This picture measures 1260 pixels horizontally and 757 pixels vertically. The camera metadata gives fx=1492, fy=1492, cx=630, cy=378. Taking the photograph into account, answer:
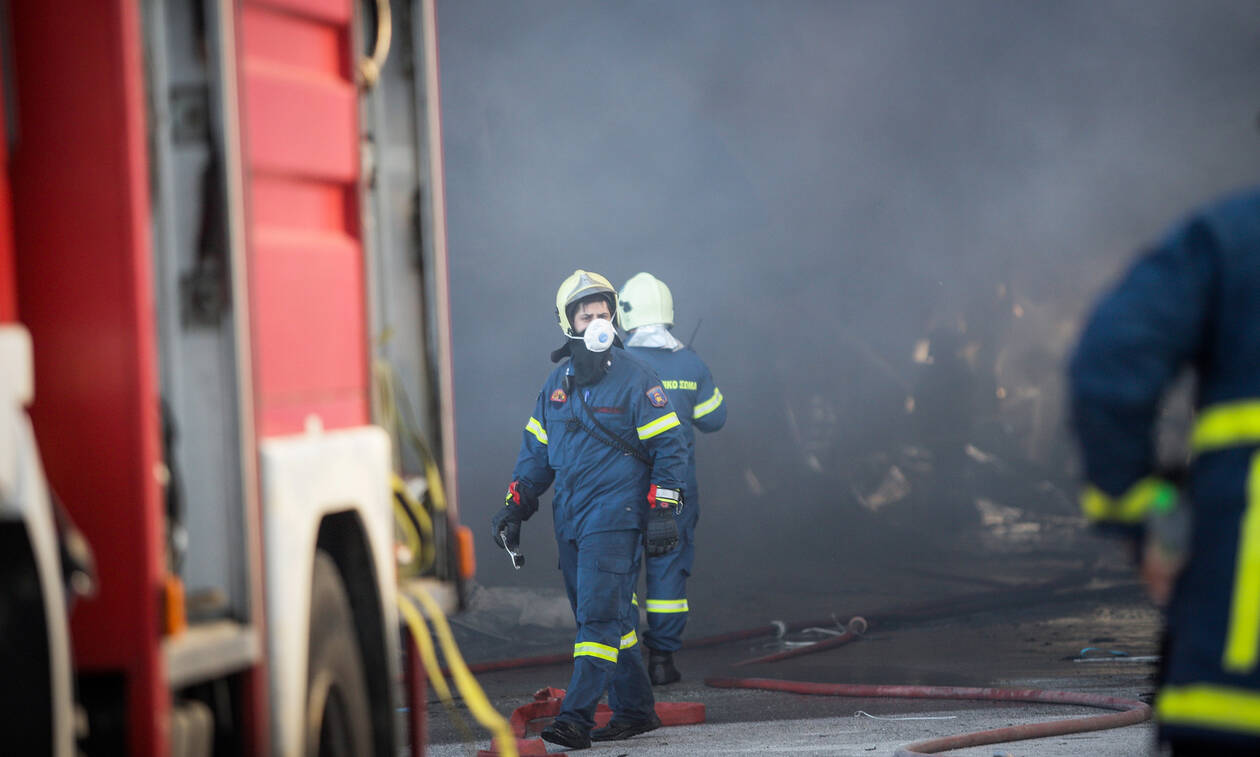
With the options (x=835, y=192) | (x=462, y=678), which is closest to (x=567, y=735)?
(x=462, y=678)

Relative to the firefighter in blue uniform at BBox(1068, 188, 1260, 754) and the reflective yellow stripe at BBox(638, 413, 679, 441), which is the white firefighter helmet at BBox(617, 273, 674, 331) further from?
the firefighter in blue uniform at BBox(1068, 188, 1260, 754)

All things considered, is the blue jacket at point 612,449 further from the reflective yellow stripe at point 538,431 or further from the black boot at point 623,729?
the black boot at point 623,729

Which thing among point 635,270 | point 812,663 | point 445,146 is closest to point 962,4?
point 635,270

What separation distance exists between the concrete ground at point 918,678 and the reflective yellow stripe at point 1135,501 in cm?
330

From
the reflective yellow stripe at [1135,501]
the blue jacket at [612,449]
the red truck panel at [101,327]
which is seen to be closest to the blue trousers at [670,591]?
the blue jacket at [612,449]

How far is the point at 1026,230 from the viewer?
1426 centimetres

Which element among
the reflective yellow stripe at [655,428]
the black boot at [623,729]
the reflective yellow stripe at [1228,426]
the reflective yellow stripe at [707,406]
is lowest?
the black boot at [623,729]

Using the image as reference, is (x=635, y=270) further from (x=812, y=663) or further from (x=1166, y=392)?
(x=1166, y=392)

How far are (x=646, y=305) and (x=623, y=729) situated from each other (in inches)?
103

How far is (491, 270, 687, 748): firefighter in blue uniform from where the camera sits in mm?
5863

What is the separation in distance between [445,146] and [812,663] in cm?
701

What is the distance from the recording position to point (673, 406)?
756 centimetres

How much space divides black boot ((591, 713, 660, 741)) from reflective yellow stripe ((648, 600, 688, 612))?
1013 millimetres

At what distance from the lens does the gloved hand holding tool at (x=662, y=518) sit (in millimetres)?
6086
